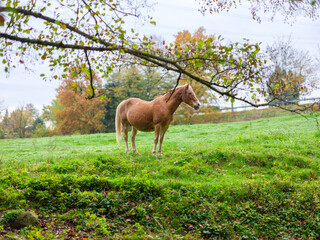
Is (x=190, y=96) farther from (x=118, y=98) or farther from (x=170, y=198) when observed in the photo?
(x=118, y=98)

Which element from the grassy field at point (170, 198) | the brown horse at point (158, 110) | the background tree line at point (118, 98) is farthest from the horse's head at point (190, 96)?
the background tree line at point (118, 98)

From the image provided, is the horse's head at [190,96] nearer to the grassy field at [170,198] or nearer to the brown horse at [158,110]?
the brown horse at [158,110]

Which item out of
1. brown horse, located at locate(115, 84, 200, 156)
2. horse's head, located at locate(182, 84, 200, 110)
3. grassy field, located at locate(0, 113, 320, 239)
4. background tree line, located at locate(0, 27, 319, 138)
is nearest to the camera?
grassy field, located at locate(0, 113, 320, 239)

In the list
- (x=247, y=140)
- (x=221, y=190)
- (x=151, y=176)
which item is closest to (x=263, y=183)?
(x=221, y=190)

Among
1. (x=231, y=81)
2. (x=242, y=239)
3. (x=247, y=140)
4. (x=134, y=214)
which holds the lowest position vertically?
(x=242, y=239)

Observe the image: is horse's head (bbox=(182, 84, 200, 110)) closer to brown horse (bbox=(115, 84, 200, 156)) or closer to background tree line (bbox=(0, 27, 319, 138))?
brown horse (bbox=(115, 84, 200, 156))

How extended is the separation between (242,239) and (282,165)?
4693 millimetres

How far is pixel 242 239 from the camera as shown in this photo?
6.21 metres

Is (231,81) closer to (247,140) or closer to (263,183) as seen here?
(263,183)

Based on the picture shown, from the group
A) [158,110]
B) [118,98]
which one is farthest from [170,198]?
[118,98]

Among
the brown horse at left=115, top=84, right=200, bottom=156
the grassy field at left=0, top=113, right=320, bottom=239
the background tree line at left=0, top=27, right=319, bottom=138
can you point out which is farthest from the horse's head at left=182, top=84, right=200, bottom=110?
the background tree line at left=0, top=27, right=319, bottom=138

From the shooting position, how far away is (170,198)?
725 cm

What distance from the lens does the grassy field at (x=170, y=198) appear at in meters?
5.99

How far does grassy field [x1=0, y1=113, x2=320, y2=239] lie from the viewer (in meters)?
5.99
